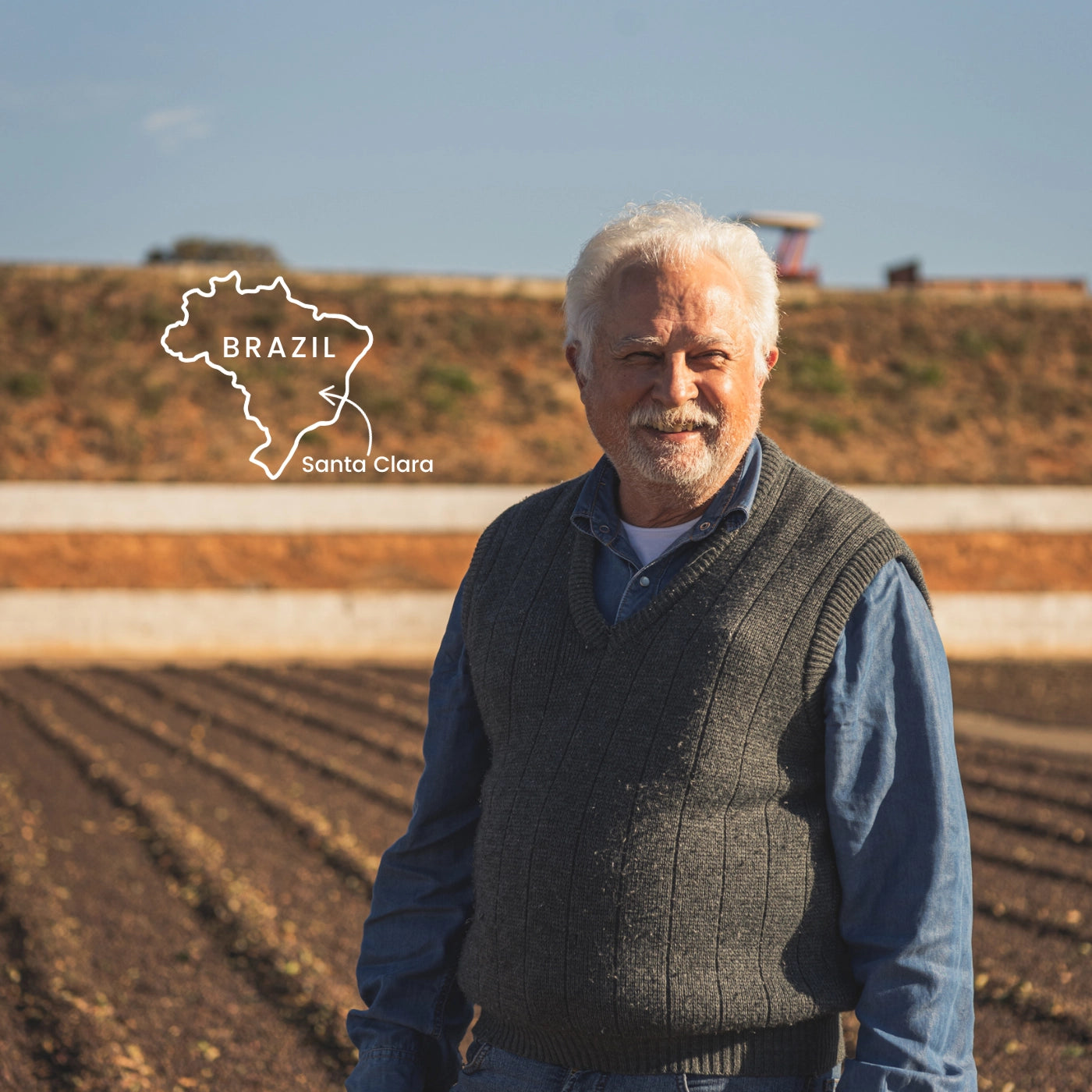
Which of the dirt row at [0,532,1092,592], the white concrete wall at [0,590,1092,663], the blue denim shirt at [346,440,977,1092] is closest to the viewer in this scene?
the blue denim shirt at [346,440,977,1092]

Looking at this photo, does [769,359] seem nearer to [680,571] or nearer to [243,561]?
[680,571]

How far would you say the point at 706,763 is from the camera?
5.52ft

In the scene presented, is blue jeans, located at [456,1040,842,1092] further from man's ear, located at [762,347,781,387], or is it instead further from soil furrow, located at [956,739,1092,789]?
soil furrow, located at [956,739,1092,789]

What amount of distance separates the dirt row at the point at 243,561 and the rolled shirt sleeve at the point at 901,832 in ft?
51.4

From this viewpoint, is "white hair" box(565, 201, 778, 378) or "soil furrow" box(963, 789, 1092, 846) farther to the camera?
"soil furrow" box(963, 789, 1092, 846)

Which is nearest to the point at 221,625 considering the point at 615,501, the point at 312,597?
the point at 312,597

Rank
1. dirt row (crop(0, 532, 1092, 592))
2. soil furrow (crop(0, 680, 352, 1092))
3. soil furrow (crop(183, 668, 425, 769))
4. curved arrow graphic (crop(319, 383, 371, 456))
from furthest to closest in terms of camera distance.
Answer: curved arrow graphic (crop(319, 383, 371, 456)), dirt row (crop(0, 532, 1092, 592)), soil furrow (crop(183, 668, 425, 769)), soil furrow (crop(0, 680, 352, 1092))

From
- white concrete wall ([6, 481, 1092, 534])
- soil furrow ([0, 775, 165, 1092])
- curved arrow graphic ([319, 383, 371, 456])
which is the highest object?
curved arrow graphic ([319, 383, 371, 456])

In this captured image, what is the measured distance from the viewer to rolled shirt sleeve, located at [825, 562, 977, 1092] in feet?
5.34

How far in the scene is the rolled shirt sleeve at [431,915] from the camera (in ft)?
6.62

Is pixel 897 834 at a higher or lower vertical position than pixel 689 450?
lower

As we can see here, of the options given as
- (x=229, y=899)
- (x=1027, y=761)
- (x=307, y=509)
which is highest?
(x=307, y=509)

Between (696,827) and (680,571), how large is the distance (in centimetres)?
38

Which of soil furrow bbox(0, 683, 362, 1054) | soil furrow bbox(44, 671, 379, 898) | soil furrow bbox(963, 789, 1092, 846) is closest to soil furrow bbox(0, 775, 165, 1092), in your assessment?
soil furrow bbox(0, 683, 362, 1054)
